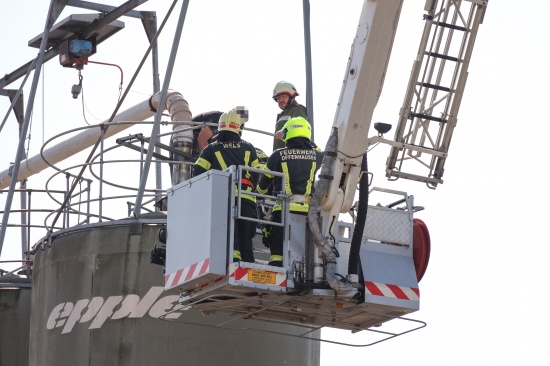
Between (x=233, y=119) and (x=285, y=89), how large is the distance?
71.4 inches

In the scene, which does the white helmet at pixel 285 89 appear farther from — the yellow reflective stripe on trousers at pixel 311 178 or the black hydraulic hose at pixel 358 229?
the black hydraulic hose at pixel 358 229

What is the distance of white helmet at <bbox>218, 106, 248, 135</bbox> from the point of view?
44.8 ft

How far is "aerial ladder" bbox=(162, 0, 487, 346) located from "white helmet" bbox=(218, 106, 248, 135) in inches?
34.4

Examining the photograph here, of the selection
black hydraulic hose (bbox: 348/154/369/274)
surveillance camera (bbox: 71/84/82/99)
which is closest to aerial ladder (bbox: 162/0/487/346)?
black hydraulic hose (bbox: 348/154/369/274)

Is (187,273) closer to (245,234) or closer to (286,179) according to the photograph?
(245,234)

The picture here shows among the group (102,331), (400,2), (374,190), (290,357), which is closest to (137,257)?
(102,331)

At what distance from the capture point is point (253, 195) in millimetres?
12938

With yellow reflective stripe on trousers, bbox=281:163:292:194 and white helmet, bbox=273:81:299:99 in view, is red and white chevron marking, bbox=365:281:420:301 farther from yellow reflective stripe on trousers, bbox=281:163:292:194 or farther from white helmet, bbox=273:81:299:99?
white helmet, bbox=273:81:299:99

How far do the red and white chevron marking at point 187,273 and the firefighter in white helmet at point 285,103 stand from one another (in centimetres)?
288

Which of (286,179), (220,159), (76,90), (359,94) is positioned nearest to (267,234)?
(286,179)

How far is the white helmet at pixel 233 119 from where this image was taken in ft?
44.8

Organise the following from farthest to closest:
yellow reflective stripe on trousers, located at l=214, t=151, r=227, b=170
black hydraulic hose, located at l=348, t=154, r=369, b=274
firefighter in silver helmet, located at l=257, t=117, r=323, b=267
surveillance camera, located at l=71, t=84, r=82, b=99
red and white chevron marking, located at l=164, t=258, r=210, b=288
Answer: surveillance camera, located at l=71, t=84, r=82, b=99 → yellow reflective stripe on trousers, located at l=214, t=151, r=227, b=170 → firefighter in silver helmet, located at l=257, t=117, r=323, b=267 → black hydraulic hose, located at l=348, t=154, r=369, b=274 → red and white chevron marking, located at l=164, t=258, r=210, b=288

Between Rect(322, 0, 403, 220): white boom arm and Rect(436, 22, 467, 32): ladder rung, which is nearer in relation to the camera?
Rect(322, 0, 403, 220): white boom arm

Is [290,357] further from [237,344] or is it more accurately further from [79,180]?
[79,180]
